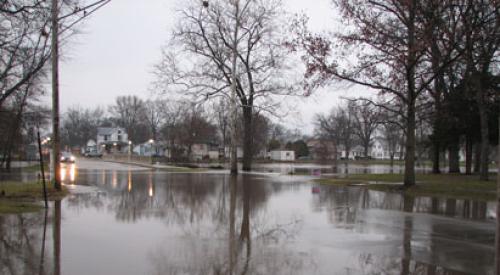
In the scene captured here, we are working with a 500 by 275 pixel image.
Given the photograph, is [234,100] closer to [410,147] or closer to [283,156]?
[410,147]

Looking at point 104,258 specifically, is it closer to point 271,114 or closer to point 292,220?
point 292,220

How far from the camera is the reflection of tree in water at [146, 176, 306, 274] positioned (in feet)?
24.7

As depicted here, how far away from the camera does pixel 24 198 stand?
16.3 m

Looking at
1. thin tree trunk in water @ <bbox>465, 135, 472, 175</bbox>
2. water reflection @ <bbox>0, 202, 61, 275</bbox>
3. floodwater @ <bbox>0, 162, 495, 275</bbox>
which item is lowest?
floodwater @ <bbox>0, 162, 495, 275</bbox>

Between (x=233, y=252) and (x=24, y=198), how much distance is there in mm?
10570

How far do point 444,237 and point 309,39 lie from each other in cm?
1440

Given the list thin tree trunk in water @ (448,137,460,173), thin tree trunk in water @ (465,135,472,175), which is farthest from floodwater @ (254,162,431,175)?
thin tree trunk in water @ (465,135,472,175)

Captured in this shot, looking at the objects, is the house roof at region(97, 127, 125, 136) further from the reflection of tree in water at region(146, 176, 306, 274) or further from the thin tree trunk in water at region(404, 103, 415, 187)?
the reflection of tree in water at region(146, 176, 306, 274)

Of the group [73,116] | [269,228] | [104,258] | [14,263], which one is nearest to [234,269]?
[104,258]

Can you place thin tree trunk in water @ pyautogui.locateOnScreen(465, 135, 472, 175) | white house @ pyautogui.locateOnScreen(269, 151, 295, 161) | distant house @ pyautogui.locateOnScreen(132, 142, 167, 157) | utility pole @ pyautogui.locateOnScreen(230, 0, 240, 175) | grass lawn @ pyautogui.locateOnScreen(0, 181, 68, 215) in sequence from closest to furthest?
grass lawn @ pyautogui.locateOnScreen(0, 181, 68, 215), utility pole @ pyautogui.locateOnScreen(230, 0, 240, 175), thin tree trunk in water @ pyautogui.locateOnScreen(465, 135, 472, 175), white house @ pyautogui.locateOnScreen(269, 151, 295, 161), distant house @ pyautogui.locateOnScreen(132, 142, 167, 157)

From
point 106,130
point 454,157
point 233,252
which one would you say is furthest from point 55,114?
point 106,130

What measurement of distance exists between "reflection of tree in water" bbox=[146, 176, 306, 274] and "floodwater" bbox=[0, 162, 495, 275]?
0.7 inches

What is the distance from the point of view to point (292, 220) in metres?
13.0

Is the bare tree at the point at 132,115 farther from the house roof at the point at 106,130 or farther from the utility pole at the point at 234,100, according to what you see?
the utility pole at the point at 234,100
